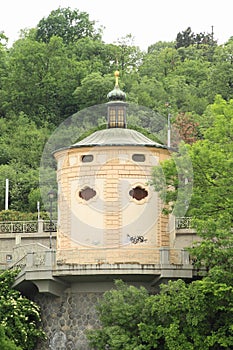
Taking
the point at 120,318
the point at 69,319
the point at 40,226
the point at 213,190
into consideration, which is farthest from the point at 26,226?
the point at 213,190

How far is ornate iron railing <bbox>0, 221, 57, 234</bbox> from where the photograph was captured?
180ft

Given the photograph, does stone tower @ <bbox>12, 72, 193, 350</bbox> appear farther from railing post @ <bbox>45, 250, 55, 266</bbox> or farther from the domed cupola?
the domed cupola

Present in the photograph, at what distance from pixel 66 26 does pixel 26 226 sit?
4706 cm

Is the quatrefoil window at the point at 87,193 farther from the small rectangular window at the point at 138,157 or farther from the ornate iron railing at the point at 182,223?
the ornate iron railing at the point at 182,223

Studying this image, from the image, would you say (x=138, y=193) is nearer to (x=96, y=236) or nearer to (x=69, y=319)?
(x=96, y=236)

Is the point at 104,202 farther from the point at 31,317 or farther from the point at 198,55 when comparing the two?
the point at 198,55

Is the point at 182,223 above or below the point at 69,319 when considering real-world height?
above

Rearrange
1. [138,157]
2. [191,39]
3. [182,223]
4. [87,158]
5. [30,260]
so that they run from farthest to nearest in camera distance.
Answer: [191,39], [182,223], [87,158], [138,157], [30,260]

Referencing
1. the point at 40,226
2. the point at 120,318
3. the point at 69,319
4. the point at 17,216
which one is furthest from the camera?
the point at 17,216

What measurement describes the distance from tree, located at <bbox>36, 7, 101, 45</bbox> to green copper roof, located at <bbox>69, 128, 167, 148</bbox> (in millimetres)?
53336

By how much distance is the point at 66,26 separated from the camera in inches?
3957

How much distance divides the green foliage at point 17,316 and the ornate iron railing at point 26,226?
36.4 feet

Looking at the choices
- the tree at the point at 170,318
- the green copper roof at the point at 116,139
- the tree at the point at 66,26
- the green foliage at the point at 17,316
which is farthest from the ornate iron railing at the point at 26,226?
the tree at the point at 66,26

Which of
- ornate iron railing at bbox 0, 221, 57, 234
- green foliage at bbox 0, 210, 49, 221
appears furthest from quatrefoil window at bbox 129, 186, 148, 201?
green foliage at bbox 0, 210, 49, 221
